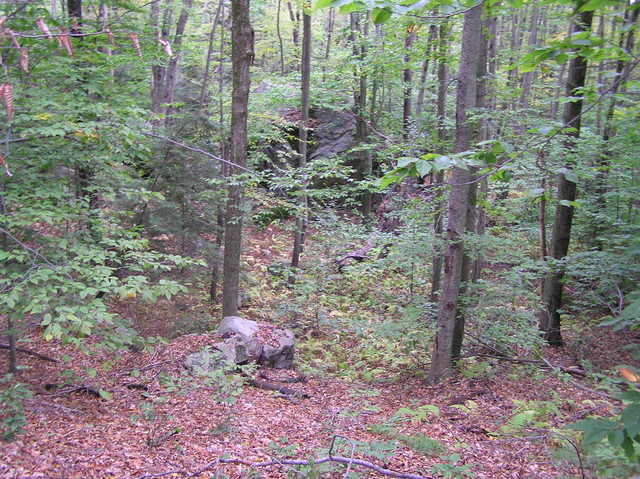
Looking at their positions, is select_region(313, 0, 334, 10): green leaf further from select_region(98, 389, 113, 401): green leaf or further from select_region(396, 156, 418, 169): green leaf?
select_region(98, 389, 113, 401): green leaf

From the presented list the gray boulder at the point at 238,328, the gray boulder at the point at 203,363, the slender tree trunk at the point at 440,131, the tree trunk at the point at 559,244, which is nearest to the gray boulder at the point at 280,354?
the gray boulder at the point at 238,328

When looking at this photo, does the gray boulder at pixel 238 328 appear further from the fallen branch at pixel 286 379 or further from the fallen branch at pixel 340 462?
the fallen branch at pixel 340 462

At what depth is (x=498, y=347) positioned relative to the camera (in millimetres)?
8289

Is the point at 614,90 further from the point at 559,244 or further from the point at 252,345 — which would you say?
the point at 252,345

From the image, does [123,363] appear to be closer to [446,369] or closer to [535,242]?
[446,369]

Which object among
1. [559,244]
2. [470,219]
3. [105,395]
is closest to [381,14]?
[105,395]

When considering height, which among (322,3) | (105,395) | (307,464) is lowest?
(105,395)

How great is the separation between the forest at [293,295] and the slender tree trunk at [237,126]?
1.8 inches

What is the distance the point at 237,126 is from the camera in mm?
8969

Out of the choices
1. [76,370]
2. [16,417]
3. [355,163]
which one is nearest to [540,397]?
[16,417]

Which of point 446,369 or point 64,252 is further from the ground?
→ point 64,252

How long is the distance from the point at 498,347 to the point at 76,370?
24.3 ft

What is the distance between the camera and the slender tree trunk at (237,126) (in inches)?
338

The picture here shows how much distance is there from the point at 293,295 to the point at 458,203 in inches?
271
